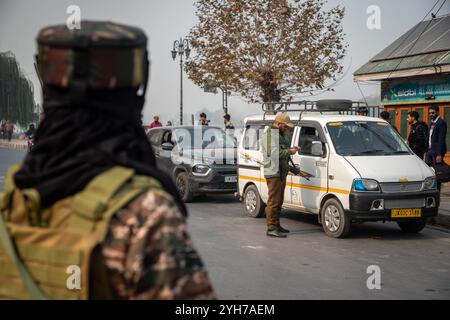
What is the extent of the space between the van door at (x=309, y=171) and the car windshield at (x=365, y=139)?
24 cm

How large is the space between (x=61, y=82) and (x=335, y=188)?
845 cm

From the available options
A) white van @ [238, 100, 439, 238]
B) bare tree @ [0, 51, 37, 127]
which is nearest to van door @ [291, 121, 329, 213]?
white van @ [238, 100, 439, 238]

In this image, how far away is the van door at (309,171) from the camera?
10.4 metres

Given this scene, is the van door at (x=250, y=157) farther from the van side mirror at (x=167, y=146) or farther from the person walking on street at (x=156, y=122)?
the person walking on street at (x=156, y=122)

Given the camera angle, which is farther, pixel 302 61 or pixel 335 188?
pixel 302 61

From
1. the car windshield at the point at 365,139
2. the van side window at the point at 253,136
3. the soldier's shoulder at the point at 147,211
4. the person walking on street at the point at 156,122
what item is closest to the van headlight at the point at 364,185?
the car windshield at the point at 365,139

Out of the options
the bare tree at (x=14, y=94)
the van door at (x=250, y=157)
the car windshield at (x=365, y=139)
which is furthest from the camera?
the bare tree at (x=14, y=94)

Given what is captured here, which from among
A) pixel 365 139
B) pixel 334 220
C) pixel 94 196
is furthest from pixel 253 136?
pixel 94 196

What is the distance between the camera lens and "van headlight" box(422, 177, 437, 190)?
10062 mm

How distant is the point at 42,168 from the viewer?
191 cm

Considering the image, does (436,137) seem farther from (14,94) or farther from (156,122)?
(14,94)

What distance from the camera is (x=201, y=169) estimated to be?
14.5 metres
